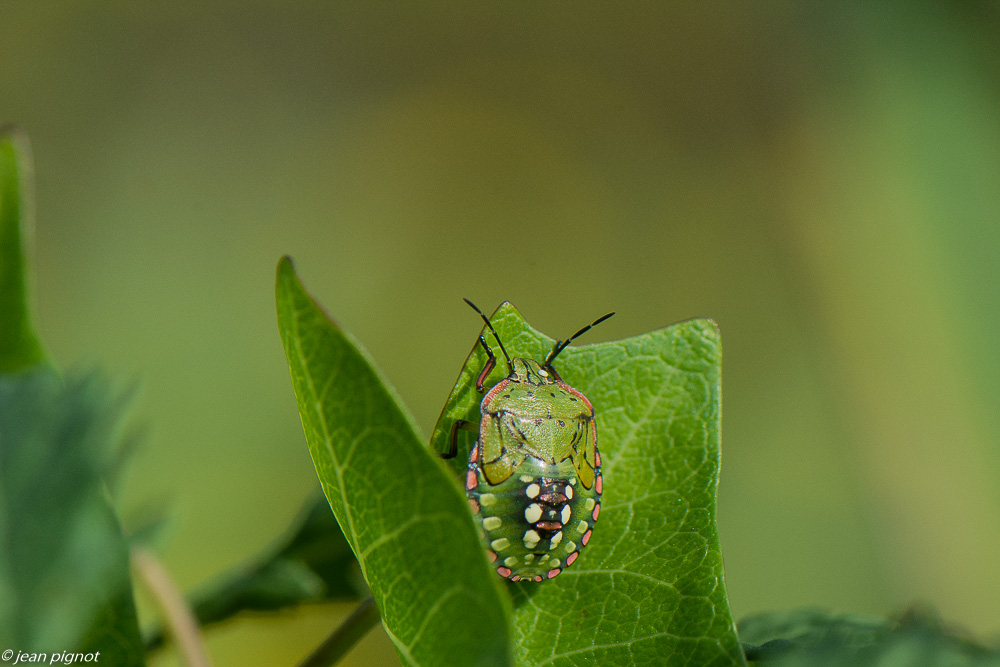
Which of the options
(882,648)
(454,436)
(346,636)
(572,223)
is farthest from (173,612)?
(572,223)

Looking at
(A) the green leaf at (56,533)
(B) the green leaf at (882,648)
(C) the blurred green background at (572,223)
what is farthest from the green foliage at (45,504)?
(C) the blurred green background at (572,223)

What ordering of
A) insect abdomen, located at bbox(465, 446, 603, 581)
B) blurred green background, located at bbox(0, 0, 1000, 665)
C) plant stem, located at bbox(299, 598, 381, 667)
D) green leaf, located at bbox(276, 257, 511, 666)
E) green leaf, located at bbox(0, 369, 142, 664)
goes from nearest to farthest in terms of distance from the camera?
1. green leaf, located at bbox(276, 257, 511, 666)
2. green leaf, located at bbox(0, 369, 142, 664)
3. plant stem, located at bbox(299, 598, 381, 667)
4. insect abdomen, located at bbox(465, 446, 603, 581)
5. blurred green background, located at bbox(0, 0, 1000, 665)

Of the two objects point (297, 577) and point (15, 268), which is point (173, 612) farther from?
point (15, 268)

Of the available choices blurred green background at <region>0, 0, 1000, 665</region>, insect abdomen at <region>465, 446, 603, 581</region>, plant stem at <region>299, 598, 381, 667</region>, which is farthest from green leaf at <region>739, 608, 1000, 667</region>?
blurred green background at <region>0, 0, 1000, 665</region>

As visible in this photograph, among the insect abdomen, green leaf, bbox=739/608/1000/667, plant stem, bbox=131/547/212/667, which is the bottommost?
green leaf, bbox=739/608/1000/667

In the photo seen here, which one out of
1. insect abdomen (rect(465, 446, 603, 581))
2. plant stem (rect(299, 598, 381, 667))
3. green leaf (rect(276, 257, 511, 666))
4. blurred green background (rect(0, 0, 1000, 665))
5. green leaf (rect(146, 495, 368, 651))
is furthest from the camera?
blurred green background (rect(0, 0, 1000, 665))

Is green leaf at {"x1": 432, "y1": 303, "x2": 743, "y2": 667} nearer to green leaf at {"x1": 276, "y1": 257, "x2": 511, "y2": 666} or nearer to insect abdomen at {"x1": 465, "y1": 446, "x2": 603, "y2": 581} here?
insect abdomen at {"x1": 465, "y1": 446, "x2": 603, "y2": 581}

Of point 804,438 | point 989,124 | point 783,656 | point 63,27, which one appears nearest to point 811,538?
point 804,438
